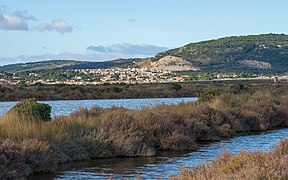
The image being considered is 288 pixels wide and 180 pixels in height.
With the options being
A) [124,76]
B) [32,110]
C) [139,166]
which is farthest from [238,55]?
[139,166]

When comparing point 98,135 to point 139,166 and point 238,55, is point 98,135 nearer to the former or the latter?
point 139,166

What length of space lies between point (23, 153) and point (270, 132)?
18.5 meters

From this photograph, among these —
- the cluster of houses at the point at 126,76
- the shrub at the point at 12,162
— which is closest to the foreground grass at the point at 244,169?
the shrub at the point at 12,162

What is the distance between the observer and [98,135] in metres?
21.5

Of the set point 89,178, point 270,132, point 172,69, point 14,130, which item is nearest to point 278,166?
point 89,178

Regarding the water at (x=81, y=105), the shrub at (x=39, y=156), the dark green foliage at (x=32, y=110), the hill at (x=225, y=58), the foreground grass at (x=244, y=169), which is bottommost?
the water at (x=81, y=105)

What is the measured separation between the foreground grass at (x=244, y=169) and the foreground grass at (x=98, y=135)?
596 cm

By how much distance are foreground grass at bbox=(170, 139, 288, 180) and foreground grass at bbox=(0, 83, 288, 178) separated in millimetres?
5957

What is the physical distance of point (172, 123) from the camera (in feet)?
82.2

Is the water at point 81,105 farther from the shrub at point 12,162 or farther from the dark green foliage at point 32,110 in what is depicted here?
the shrub at point 12,162

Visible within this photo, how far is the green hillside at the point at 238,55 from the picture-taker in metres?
157

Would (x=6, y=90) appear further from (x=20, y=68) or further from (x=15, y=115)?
(x=20, y=68)

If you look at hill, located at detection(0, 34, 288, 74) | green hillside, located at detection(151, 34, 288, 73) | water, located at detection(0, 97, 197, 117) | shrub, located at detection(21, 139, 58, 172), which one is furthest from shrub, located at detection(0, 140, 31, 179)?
green hillside, located at detection(151, 34, 288, 73)

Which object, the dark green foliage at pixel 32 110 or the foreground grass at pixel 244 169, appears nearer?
the foreground grass at pixel 244 169
